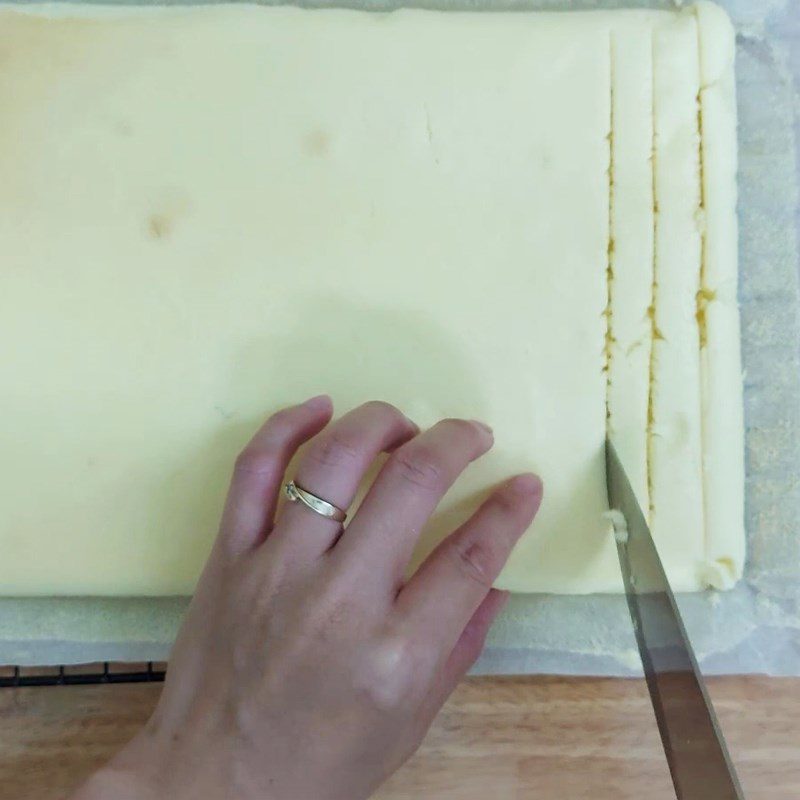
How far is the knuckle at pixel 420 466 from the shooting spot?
2.16 feet

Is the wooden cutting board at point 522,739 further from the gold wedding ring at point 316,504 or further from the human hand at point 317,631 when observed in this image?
the gold wedding ring at point 316,504

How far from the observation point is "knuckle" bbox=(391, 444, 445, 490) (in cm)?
66

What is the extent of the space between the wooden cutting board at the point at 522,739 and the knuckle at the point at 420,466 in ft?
1.01

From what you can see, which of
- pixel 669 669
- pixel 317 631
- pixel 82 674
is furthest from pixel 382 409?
pixel 82 674

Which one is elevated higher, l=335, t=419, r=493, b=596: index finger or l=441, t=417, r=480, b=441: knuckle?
l=441, t=417, r=480, b=441: knuckle

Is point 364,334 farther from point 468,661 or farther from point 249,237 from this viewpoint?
point 468,661

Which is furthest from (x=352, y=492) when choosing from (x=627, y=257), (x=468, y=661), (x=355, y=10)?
(x=355, y=10)

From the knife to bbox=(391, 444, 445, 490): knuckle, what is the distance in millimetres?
209

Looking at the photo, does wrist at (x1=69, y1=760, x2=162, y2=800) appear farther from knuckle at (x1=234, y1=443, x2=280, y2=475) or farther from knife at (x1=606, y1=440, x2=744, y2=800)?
knife at (x1=606, y1=440, x2=744, y2=800)

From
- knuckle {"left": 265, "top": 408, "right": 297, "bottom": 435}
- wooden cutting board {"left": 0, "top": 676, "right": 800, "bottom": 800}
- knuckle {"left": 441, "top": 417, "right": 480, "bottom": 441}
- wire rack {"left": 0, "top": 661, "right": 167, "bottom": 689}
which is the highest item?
knuckle {"left": 265, "top": 408, "right": 297, "bottom": 435}

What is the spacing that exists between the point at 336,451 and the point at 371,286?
0.74 ft

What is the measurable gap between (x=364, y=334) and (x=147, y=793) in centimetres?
47

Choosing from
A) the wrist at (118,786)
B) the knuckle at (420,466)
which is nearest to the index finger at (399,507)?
the knuckle at (420,466)

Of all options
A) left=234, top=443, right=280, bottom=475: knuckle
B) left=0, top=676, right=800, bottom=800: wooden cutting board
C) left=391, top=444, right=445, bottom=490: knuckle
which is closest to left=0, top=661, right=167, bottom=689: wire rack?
left=0, top=676, right=800, bottom=800: wooden cutting board
